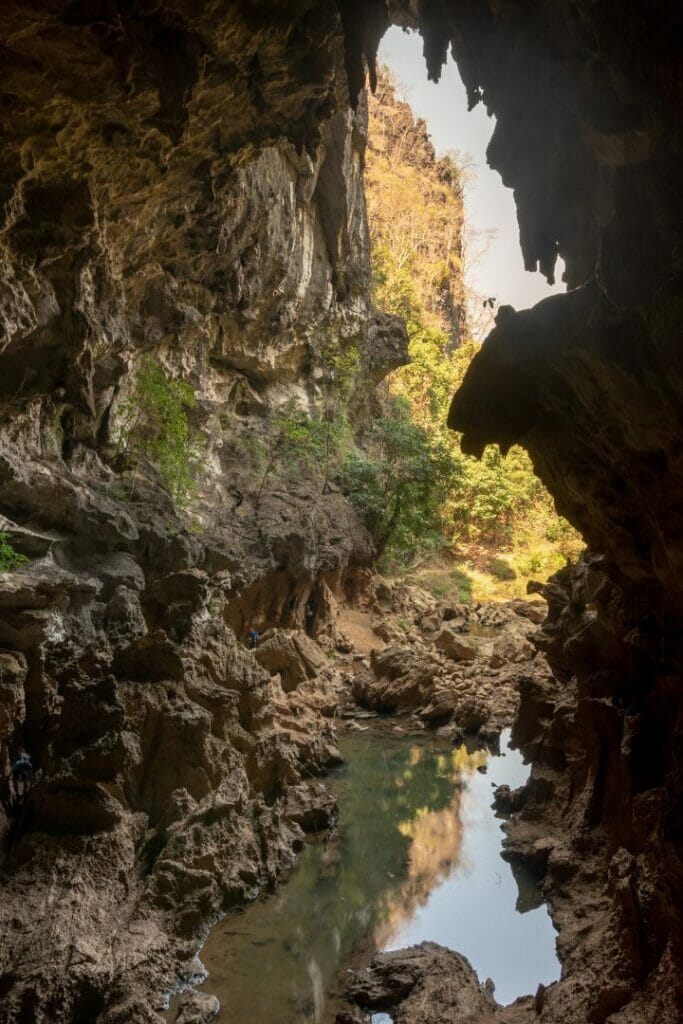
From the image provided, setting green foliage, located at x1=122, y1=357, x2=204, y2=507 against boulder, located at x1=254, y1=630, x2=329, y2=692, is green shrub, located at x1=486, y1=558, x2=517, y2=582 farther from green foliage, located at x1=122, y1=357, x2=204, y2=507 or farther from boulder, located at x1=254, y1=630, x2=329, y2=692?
green foliage, located at x1=122, y1=357, x2=204, y2=507

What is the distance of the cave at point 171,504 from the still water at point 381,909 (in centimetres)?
55

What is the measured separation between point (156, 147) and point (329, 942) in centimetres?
1176

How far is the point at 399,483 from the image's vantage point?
88.9ft

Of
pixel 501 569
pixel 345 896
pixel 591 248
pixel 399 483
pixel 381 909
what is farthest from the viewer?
pixel 501 569

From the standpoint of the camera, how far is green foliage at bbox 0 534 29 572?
27.1 feet

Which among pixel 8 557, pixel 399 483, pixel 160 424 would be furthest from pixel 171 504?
pixel 399 483

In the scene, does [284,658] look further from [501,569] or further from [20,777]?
[501,569]

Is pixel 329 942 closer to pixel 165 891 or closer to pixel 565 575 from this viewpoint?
pixel 165 891

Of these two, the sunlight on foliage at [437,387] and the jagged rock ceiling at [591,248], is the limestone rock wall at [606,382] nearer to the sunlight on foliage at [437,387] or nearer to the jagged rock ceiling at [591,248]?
the jagged rock ceiling at [591,248]

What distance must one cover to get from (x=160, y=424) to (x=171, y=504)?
3259mm

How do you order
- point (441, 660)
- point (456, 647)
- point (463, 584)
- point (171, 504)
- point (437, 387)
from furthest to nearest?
point (437, 387) → point (463, 584) → point (456, 647) → point (441, 660) → point (171, 504)

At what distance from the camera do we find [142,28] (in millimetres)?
7961

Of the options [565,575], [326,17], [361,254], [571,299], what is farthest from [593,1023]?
[361,254]

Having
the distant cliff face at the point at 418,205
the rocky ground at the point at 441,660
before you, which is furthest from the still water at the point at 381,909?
the distant cliff face at the point at 418,205
